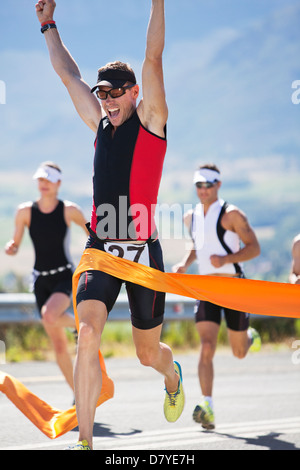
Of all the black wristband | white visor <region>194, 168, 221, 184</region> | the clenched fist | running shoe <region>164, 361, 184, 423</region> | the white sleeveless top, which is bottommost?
running shoe <region>164, 361, 184, 423</region>

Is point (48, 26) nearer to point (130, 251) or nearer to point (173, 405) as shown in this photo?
point (130, 251)

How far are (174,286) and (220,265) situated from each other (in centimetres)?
223

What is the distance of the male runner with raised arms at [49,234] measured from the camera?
917 cm

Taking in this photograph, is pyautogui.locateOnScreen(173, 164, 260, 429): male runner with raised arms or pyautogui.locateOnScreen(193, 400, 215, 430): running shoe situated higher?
pyautogui.locateOnScreen(173, 164, 260, 429): male runner with raised arms

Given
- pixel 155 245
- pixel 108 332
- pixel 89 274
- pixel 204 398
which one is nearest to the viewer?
pixel 89 274

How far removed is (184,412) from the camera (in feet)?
28.1

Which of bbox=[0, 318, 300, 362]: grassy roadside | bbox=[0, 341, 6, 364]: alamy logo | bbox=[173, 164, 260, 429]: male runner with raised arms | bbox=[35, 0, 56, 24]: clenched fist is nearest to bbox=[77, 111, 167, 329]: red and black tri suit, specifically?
bbox=[35, 0, 56, 24]: clenched fist

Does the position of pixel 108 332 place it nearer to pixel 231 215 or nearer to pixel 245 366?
pixel 245 366

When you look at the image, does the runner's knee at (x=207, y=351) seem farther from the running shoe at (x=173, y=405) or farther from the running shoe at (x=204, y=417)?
the running shoe at (x=173, y=405)

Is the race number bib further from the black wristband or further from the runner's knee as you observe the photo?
the runner's knee

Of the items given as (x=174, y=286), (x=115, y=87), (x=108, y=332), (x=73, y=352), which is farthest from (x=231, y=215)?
(x=108, y=332)

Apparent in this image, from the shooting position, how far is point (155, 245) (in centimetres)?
605

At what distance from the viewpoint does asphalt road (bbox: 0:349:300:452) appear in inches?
264

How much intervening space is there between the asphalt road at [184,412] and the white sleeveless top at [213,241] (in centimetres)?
150
